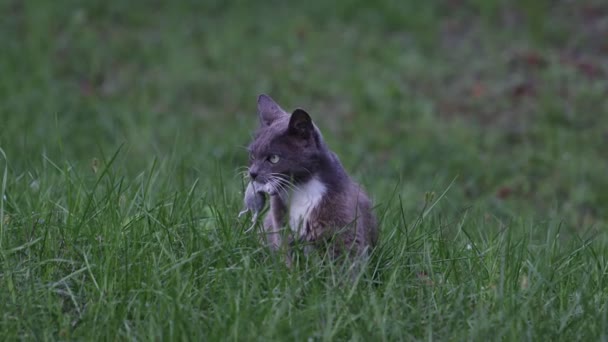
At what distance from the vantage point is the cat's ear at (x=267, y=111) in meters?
4.71

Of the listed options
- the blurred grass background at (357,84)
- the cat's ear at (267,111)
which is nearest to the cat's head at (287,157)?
the cat's ear at (267,111)

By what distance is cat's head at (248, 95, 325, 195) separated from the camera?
4352 mm

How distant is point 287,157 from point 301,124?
6.6 inches

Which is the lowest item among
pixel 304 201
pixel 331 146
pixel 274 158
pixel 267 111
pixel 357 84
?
pixel 331 146

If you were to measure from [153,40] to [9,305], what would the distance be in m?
8.45

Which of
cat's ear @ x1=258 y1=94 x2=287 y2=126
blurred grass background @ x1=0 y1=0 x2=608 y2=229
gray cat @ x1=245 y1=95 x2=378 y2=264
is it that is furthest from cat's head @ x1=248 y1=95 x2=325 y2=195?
blurred grass background @ x1=0 y1=0 x2=608 y2=229

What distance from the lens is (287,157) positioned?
436 cm

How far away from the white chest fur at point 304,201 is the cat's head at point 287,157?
0.13 ft

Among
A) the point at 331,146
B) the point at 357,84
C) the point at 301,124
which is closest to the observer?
the point at 301,124

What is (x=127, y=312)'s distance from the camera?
385cm

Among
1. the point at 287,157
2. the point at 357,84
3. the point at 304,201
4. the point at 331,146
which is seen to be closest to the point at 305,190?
the point at 304,201

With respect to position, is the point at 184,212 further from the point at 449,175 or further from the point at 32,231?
the point at 449,175

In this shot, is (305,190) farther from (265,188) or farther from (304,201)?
(265,188)

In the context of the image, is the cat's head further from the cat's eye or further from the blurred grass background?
the blurred grass background
